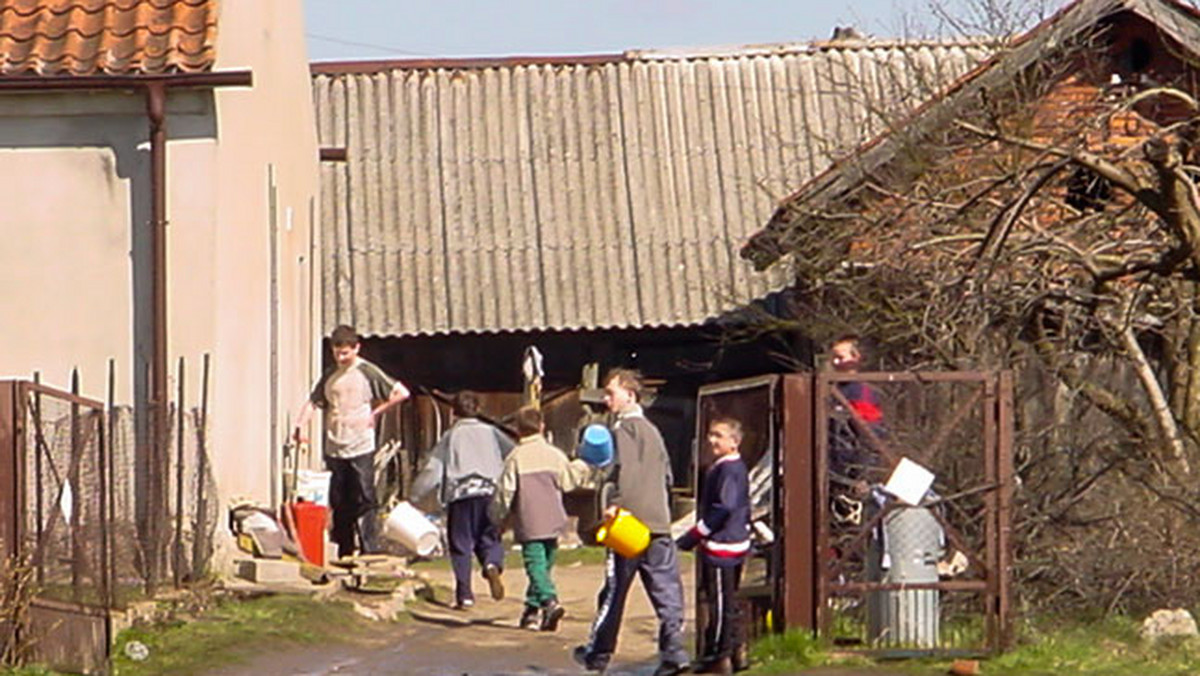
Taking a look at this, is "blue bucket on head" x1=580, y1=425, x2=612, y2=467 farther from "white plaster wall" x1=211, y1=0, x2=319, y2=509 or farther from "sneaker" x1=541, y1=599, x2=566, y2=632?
"white plaster wall" x1=211, y1=0, x2=319, y2=509

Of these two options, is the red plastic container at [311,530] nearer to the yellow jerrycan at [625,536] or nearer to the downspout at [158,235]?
the downspout at [158,235]

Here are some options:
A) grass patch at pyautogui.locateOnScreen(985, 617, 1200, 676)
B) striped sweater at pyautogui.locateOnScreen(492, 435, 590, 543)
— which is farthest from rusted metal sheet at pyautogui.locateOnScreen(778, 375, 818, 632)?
striped sweater at pyautogui.locateOnScreen(492, 435, 590, 543)

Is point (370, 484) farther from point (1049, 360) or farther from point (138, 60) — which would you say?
point (1049, 360)

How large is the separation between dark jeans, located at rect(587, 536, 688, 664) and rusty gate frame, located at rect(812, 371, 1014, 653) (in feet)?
2.37

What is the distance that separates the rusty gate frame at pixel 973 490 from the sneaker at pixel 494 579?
4281mm

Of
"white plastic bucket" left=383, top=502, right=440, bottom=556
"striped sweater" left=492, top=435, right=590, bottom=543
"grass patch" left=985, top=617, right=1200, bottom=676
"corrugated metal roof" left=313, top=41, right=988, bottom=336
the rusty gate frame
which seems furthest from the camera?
"corrugated metal roof" left=313, top=41, right=988, bottom=336

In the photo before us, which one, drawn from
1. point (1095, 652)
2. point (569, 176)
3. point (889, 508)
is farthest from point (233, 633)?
point (569, 176)

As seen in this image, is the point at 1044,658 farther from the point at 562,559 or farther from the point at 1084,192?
the point at 562,559

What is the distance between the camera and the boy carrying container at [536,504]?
49.1 feet

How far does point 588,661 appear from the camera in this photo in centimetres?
1249

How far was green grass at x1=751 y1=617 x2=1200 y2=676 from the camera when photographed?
11.8 meters

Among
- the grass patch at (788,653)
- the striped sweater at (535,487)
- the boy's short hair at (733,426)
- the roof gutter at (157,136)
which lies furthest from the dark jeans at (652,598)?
the roof gutter at (157,136)

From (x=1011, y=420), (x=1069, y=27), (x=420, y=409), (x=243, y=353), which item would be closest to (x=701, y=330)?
(x=420, y=409)

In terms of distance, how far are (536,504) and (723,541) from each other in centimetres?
327
